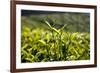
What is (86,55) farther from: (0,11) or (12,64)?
(0,11)

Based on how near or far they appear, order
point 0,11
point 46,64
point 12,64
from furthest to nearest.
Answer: point 46,64 → point 12,64 → point 0,11

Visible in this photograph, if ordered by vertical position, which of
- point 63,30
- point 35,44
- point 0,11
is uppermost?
point 0,11

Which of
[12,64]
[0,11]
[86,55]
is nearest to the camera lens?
[0,11]

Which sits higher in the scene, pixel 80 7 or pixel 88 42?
pixel 80 7

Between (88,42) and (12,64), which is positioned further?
(88,42)

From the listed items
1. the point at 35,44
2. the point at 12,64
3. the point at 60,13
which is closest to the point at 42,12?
the point at 60,13
